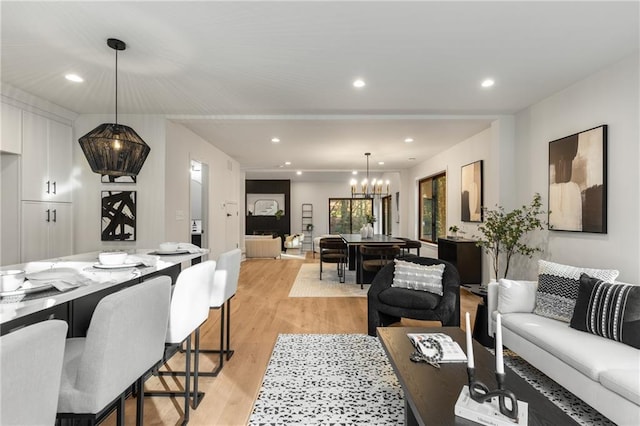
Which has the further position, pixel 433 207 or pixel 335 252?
pixel 433 207

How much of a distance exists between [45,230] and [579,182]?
19.5 ft

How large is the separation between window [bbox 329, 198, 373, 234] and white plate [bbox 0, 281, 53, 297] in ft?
40.8

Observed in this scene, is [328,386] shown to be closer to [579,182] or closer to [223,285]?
[223,285]

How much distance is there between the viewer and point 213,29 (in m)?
2.46

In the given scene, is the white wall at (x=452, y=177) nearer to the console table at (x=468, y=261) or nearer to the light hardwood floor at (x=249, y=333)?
the console table at (x=468, y=261)

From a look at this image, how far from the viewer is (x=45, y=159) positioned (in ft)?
13.5

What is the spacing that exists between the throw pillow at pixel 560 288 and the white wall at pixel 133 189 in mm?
4279

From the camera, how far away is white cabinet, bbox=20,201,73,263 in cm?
381

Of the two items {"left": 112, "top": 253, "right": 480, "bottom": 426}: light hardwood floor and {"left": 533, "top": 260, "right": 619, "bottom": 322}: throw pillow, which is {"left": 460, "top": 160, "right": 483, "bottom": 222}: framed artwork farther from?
{"left": 533, "top": 260, "right": 619, "bottom": 322}: throw pillow

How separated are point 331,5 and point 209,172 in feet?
15.7

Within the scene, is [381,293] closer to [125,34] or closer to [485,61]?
[485,61]

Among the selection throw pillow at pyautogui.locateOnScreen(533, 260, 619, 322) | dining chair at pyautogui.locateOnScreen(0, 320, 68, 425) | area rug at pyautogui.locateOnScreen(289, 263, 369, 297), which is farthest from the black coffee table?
area rug at pyautogui.locateOnScreen(289, 263, 369, 297)

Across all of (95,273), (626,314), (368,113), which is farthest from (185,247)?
(626,314)

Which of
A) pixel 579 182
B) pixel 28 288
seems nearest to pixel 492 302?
pixel 579 182
